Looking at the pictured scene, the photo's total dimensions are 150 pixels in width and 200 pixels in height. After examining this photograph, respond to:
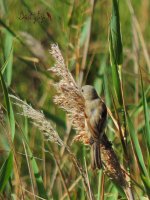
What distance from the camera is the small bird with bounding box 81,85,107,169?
2004 millimetres

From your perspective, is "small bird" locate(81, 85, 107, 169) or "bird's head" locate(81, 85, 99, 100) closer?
"small bird" locate(81, 85, 107, 169)

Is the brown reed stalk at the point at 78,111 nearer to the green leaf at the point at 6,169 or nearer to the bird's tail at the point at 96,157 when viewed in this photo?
the bird's tail at the point at 96,157

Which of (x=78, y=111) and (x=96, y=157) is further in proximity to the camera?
(x=96, y=157)

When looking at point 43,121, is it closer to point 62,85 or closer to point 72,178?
point 62,85

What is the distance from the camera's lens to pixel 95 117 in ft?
7.25

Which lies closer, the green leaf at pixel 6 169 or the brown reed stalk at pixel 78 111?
the brown reed stalk at pixel 78 111

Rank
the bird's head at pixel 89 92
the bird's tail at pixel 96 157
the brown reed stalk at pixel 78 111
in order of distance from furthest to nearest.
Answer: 1. the bird's head at pixel 89 92
2. the bird's tail at pixel 96 157
3. the brown reed stalk at pixel 78 111

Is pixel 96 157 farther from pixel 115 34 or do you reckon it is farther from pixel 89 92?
pixel 115 34

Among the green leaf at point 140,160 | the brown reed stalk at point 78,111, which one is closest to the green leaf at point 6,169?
the brown reed stalk at point 78,111

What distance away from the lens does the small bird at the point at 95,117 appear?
200 cm

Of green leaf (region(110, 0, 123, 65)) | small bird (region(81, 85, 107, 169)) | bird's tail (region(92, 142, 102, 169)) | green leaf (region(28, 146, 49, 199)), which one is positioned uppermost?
green leaf (region(110, 0, 123, 65))

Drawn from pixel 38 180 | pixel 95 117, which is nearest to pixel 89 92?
pixel 95 117

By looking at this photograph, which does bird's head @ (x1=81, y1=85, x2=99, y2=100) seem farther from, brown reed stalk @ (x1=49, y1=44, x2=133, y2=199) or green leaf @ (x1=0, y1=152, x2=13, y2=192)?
green leaf @ (x1=0, y1=152, x2=13, y2=192)

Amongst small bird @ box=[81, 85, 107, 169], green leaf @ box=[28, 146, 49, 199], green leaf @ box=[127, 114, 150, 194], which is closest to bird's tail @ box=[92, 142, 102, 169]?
small bird @ box=[81, 85, 107, 169]
